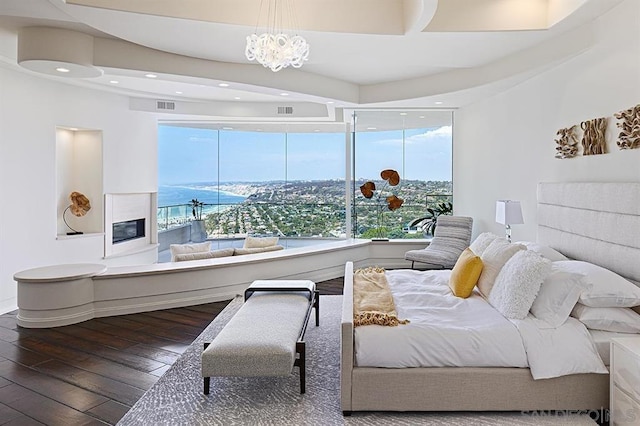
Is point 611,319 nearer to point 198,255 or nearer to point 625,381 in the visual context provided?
point 625,381

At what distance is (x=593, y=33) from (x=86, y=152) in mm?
6824

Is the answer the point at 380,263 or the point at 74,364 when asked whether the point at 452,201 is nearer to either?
the point at 380,263

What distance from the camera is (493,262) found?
3.58 m

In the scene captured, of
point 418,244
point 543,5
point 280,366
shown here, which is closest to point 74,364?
point 280,366

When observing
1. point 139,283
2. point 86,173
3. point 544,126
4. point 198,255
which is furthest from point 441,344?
point 86,173

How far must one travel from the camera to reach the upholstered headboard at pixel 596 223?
310 centimetres

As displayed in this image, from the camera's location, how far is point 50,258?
6.09m

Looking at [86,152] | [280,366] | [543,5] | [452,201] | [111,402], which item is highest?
[543,5]

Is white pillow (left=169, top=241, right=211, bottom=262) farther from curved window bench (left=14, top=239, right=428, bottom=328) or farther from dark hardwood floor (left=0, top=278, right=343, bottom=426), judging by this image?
dark hardwood floor (left=0, top=278, right=343, bottom=426)

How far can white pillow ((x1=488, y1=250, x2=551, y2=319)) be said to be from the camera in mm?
2963

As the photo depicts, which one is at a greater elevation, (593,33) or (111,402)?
(593,33)

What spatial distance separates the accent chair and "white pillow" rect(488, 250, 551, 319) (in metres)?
3.38

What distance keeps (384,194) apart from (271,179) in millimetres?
2206

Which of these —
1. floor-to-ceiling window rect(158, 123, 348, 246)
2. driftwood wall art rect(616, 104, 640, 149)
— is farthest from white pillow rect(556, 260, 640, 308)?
floor-to-ceiling window rect(158, 123, 348, 246)
